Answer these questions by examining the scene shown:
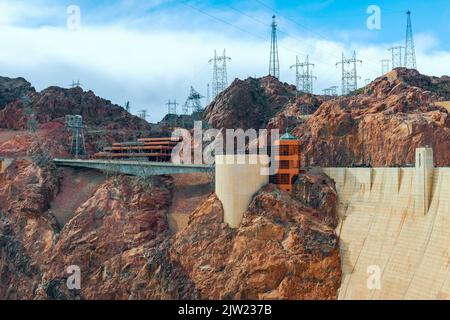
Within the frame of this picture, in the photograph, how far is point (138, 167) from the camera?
85125mm

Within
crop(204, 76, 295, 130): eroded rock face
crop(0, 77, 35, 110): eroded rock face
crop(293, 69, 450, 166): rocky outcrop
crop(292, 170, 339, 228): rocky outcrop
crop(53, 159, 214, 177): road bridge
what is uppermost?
crop(0, 77, 35, 110): eroded rock face

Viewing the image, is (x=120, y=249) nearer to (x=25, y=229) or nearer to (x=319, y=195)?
(x=25, y=229)

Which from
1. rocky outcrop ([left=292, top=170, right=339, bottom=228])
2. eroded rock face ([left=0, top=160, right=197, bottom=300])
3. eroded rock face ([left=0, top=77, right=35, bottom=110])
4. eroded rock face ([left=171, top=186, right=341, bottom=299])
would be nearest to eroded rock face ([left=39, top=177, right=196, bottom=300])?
eroded rock face ([left=0, top=160, right=197, bottom=300])

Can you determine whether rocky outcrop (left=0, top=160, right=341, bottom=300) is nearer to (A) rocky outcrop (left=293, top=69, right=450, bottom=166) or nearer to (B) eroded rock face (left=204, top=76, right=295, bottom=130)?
(A) rocky outcrop (left=293, top=69, right=450, bottom=166)

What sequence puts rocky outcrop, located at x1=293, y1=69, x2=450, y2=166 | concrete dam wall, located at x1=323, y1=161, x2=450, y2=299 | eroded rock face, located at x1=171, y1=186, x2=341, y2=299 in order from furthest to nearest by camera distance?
rocky outcrop, located at x1=293, y1=69, x2=450, y2=166 < eroded rock face, located at x1=171, y1=186, x2=341, y2=299 < concrete dam wall, located at x1=323, y1=161, x2=450, y2=299

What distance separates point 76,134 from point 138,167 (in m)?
36.5

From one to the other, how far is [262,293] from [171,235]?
19.3 metres

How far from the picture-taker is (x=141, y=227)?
74.5 m

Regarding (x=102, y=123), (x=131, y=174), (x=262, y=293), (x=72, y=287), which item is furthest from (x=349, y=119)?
(x=102, y=123)

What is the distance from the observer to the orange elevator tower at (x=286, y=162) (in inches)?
2707

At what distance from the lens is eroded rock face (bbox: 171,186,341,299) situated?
58.7m

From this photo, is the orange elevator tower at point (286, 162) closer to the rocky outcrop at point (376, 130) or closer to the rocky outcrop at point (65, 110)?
the rocky outcrop at point (376, 130)

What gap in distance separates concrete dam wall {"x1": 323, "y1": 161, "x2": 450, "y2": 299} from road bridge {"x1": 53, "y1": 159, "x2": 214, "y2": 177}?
2558 cm

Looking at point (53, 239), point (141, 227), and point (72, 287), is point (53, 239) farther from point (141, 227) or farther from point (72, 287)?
point (141, 227)
